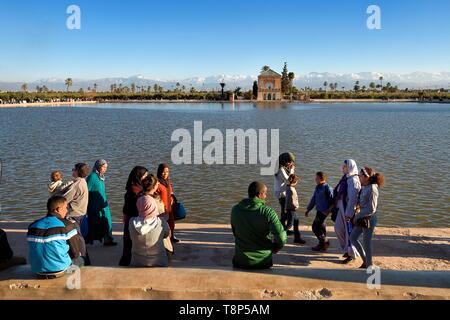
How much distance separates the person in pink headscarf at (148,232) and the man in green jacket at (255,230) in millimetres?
1016

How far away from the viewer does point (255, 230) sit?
14.8ft

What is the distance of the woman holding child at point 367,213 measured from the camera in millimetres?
5855

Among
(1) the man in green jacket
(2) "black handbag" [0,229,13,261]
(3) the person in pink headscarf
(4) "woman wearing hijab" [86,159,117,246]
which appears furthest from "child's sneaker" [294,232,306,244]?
(2) "black handbag" [0,229,13,261]

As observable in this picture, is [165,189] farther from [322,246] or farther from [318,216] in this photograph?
[322,246]

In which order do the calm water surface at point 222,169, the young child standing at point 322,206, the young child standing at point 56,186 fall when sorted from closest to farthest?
the young child standing at point 56,186
the young child standing at point 322,206
the calm water surface at point 222,169

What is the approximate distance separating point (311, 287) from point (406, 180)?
1306 cm

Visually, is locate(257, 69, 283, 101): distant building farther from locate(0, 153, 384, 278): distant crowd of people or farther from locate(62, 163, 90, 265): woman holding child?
locate(62, 163, 90, 265): woman holding child

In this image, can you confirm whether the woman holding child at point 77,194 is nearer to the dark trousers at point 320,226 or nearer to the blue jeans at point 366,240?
the dark trousers at point 320,226

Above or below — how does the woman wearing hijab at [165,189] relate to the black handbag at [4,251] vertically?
above

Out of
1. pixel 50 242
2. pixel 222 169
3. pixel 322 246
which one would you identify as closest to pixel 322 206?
pixel 322 246

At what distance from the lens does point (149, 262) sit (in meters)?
5.00

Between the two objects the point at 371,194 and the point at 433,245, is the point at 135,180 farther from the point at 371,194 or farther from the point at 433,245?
the point at 433,245

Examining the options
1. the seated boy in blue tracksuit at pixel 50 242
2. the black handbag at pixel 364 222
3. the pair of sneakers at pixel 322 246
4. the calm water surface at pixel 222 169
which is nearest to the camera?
the seated boy in blue tracksuit at pixel 50 242

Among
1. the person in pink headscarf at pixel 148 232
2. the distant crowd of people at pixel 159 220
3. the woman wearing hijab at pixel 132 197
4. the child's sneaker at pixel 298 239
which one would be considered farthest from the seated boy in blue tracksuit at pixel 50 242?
the child's sneaker at pixel 298 239
